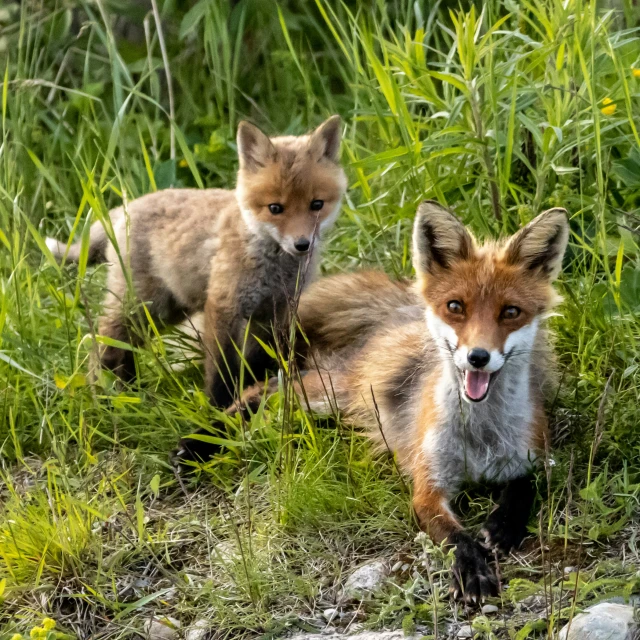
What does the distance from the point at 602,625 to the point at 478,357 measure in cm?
86

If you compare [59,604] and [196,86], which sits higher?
[196,86]

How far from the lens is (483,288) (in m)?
3.15

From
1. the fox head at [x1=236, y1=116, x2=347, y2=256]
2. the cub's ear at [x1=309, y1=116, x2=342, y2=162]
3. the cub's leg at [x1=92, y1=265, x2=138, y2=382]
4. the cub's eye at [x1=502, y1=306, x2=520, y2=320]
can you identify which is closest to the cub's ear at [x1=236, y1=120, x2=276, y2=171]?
the fox head at [x1=236, y1=116, x2=347, y2=256]

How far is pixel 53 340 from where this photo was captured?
4.20 metres

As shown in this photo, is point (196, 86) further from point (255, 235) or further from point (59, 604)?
point (59, 604)

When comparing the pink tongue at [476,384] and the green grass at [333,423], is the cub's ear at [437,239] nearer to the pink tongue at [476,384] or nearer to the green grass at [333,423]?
the pink tongue at [476,384]


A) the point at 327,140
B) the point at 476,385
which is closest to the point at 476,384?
the point at 476,385

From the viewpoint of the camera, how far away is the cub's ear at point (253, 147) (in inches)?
170

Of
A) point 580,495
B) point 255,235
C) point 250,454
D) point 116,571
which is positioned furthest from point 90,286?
point 580,495

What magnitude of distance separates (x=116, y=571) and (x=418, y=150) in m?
2.11

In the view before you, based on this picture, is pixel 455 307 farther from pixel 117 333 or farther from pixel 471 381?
pixel 117 333

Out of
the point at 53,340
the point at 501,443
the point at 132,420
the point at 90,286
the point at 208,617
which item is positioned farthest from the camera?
the point at 90,286

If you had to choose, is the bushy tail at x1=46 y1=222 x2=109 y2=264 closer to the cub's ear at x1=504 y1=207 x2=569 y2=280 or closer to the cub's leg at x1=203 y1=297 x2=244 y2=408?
the cub's leg at x1=203 y1=297 x2=244 y2=408

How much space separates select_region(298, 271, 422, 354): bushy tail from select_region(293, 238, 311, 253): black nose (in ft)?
0.85
